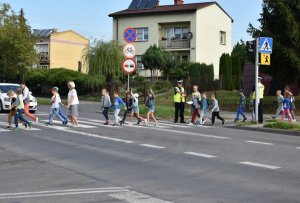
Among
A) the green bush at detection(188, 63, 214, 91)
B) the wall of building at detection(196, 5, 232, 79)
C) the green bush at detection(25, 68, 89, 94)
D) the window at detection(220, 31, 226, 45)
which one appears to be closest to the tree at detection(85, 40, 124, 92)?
the green bush at detection(25, 68, 89, 94)

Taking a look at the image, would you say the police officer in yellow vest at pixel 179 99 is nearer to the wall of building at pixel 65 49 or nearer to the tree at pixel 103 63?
the tree at pixel 103 63

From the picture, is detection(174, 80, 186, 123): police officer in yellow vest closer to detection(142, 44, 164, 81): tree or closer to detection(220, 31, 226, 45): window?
detection(142, 44, 164, 81): tree

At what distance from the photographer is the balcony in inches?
2021

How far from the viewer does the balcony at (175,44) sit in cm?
5134

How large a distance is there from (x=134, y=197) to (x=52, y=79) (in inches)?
1605

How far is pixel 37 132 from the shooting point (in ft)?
57.2

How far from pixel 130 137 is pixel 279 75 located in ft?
55.2

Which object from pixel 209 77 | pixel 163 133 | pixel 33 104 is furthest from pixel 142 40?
pixel 163 133

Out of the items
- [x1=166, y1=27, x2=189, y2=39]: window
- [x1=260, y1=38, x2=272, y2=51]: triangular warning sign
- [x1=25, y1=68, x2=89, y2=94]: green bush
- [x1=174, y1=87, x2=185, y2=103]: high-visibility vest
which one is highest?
[x1=166, y1=27, x2=189, y2=39]: window

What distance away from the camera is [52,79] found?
4756 cm

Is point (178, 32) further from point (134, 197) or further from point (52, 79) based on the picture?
point (134, 197)

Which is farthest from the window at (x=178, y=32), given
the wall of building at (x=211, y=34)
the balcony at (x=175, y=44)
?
the wall of building at (x=211, y=34)

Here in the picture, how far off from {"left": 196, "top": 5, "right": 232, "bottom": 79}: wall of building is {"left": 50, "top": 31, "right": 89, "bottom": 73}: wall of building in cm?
2132

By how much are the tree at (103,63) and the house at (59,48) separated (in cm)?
2221
